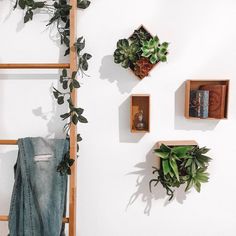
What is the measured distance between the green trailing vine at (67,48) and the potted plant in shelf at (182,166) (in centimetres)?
42

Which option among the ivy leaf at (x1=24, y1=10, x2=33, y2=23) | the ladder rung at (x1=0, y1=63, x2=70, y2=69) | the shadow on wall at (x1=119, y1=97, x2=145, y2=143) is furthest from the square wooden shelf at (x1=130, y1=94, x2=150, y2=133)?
the ivy leaf at (x1=24, y1=10, x2=33, y2=23)

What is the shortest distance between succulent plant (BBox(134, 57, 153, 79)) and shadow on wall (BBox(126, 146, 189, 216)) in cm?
42

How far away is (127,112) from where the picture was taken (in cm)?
141

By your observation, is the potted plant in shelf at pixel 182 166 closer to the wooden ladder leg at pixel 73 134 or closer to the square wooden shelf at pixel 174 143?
the square wooden shelf at pixel 174 143

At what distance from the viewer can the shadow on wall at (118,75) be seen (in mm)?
1375

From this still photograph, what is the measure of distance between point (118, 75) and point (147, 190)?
0.62m

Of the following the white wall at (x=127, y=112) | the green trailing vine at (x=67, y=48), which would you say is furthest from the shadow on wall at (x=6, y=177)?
the green trailing vine at (x=67, y=48)

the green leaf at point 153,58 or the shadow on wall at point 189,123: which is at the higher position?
the green leaf at point 153,58

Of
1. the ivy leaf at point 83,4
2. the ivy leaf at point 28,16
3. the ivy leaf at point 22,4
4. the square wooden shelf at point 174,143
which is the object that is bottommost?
the square wooden shelf at point 174,143

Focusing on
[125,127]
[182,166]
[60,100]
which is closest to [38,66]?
[60,100]

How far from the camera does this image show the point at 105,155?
4.69 ft

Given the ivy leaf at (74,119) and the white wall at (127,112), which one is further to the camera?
the white wall at (127,112)

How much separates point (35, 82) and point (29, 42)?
7.7 inches

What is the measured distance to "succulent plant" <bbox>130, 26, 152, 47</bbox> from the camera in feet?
4.34
